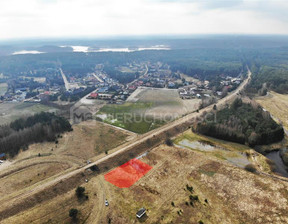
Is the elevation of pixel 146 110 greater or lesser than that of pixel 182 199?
lesser

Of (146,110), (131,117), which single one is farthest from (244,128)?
(131,117)

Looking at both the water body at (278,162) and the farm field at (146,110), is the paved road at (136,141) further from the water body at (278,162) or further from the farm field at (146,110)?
the water body at (278,162)

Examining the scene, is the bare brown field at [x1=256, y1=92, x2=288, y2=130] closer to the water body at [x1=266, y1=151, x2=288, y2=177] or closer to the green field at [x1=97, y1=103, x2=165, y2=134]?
the water body at [x1=266, y1=151, x2=288, y2=177]

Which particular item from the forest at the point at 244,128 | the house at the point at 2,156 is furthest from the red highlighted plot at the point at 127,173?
the house at the point at 2,156

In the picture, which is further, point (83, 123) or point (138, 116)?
point (138, 116)

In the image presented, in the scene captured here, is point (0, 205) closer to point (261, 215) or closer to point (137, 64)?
point (261, 215)

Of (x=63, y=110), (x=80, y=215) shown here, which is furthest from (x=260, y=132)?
(x=63, y=110)

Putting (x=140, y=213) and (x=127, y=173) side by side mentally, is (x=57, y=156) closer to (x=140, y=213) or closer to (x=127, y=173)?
(x=127, y=173)
